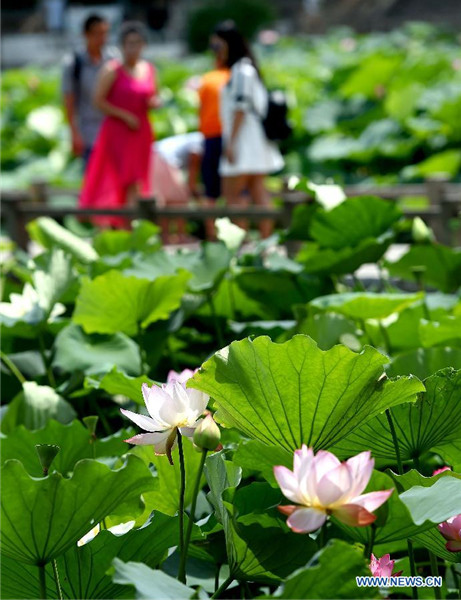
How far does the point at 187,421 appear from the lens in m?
0.94

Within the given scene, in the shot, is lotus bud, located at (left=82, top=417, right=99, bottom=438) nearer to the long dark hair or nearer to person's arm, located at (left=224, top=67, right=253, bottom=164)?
person's arm, located at (left=224, top=67, right=253, bottom=164)

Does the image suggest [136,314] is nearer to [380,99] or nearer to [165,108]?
[380,99]

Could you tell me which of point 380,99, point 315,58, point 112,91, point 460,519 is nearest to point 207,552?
point 460,519

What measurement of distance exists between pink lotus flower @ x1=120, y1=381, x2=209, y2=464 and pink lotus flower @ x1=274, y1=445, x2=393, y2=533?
6.6 inches

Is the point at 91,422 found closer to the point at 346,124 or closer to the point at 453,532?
the point at 453,532

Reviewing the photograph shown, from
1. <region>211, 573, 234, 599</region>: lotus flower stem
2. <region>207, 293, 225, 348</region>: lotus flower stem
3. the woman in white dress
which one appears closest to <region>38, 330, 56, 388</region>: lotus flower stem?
<region>207, 293, 225, 348</region>: lotus flower stem

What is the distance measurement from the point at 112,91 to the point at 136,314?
3278mm

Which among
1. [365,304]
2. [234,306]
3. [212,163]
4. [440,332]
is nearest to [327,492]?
[440,332]

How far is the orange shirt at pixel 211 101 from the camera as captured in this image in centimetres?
496

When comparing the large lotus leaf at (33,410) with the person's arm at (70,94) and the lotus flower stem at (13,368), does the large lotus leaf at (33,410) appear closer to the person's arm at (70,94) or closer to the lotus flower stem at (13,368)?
the lotus flower stem at (13,368)

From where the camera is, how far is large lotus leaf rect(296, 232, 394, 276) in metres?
1.81

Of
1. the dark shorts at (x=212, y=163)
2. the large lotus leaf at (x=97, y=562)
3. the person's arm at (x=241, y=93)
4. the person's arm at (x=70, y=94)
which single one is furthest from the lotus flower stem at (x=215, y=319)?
the person's arm at (x=70, y=94)

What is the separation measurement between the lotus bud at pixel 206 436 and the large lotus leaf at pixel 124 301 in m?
0.73

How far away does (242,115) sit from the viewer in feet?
15.1
